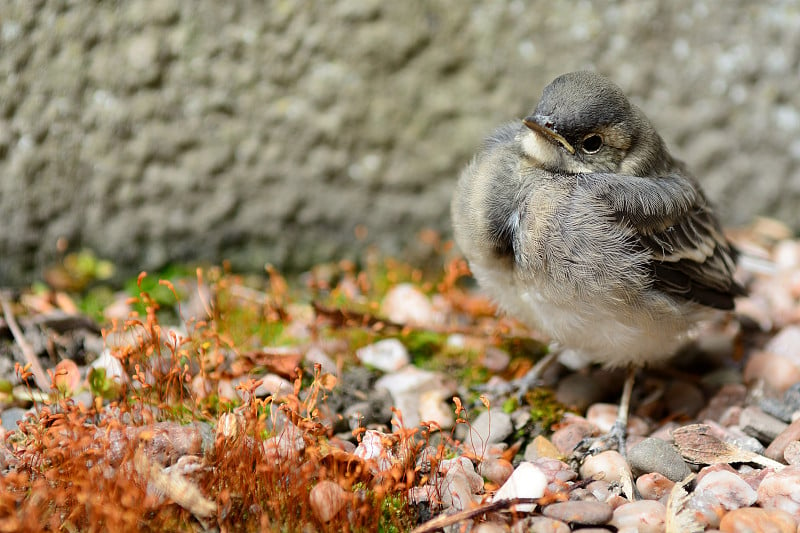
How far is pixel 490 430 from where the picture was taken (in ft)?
10.5

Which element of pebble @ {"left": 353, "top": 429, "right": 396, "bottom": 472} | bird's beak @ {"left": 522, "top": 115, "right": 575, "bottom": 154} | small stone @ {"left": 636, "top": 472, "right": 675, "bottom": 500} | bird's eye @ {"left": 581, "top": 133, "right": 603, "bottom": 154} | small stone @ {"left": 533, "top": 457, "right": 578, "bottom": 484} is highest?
bird's beak @ {"left": 522, "top": 115, "right": 575, "bottom": 154}

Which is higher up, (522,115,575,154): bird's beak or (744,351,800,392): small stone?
(522,115,575,154): bird's beak

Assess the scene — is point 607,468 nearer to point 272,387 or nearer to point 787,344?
point 272,387

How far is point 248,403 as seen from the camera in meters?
2.73

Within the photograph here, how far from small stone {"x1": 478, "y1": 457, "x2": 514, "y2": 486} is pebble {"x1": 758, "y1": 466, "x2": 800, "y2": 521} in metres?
0.88

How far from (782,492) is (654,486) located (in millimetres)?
425

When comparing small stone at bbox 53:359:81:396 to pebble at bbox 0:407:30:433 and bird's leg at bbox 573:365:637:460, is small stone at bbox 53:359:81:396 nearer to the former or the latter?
pebble at bbox 0:407:30:433

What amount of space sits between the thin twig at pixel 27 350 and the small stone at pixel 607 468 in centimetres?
221

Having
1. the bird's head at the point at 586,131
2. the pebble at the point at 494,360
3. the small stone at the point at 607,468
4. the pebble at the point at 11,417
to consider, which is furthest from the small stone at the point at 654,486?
the pebble at the point at 11,417

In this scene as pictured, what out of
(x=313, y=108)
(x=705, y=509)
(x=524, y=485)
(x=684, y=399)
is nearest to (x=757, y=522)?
(x=705, y=509)

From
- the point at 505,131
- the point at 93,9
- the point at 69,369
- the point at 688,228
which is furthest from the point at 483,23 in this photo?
the point at 69,369

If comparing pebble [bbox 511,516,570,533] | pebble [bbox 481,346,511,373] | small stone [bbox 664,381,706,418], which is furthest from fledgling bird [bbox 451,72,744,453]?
pebble [bbox 511,516,570,533]

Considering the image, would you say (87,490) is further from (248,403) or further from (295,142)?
(295,142)

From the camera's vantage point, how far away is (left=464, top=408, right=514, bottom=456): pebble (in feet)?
10.3
